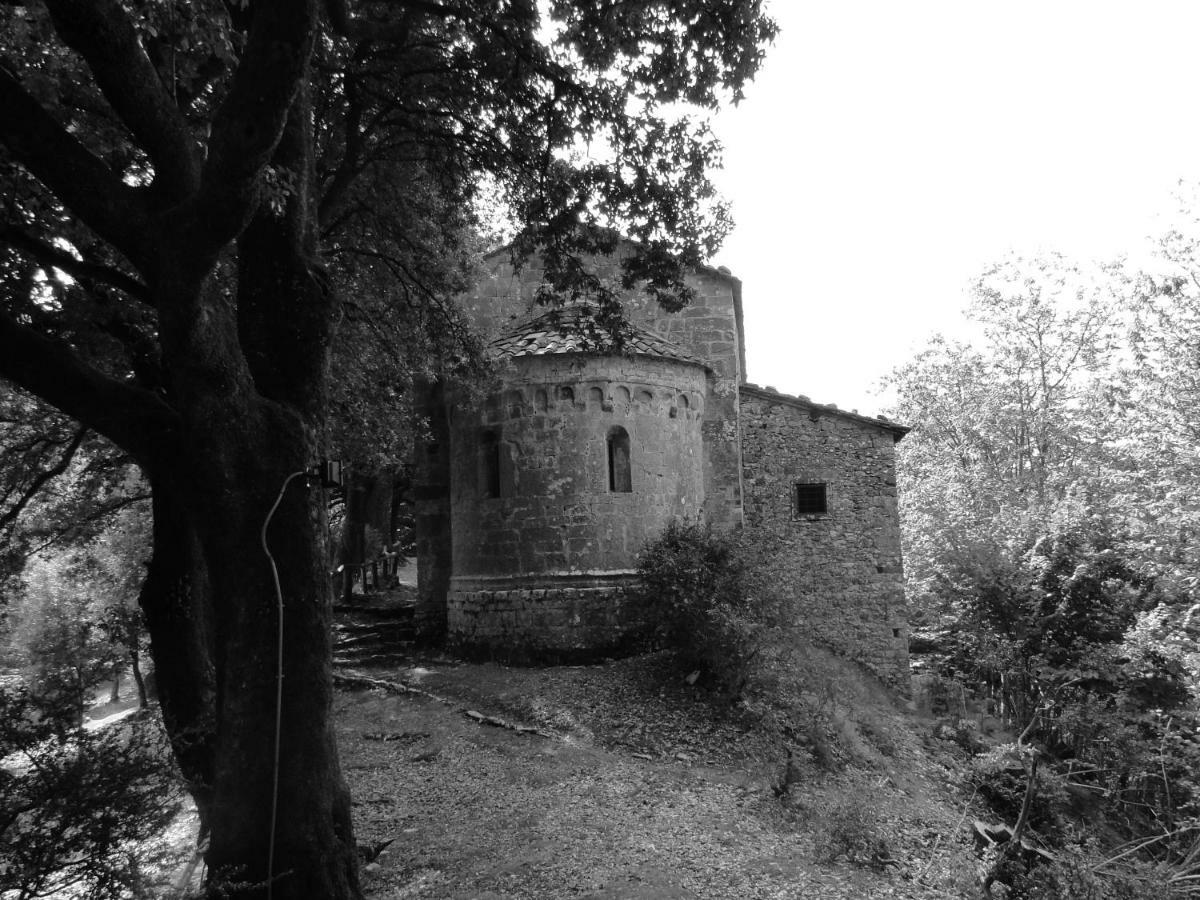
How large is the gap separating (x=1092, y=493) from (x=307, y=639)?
63.9ft

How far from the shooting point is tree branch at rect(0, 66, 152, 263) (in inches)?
168

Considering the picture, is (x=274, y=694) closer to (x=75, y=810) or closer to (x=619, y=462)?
(x=75, y=810)

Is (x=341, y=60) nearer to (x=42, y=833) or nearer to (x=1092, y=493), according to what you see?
(x=42, y=833)

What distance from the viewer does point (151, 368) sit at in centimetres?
695

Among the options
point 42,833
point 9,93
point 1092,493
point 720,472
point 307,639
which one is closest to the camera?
point 42,833

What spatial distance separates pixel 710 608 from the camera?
10133mm

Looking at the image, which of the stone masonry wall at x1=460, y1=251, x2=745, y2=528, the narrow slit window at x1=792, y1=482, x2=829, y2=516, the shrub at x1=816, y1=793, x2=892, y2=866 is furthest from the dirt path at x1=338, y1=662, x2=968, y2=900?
the narrow slit window at x1=792, y1=482, x2=829, y2=516

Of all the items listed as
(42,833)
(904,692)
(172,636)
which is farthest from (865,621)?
(42,833)

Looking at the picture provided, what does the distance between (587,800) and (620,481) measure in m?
5.54

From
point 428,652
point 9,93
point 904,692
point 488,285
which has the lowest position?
point 904,692

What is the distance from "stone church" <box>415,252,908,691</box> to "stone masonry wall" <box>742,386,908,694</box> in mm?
26

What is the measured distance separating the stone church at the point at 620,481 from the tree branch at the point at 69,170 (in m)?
5.37

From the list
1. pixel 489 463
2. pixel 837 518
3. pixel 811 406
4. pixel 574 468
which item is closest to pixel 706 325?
pixel 811 406

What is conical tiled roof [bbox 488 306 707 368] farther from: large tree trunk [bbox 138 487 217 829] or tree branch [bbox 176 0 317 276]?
tree branch [bbox 176 0 317 276]
